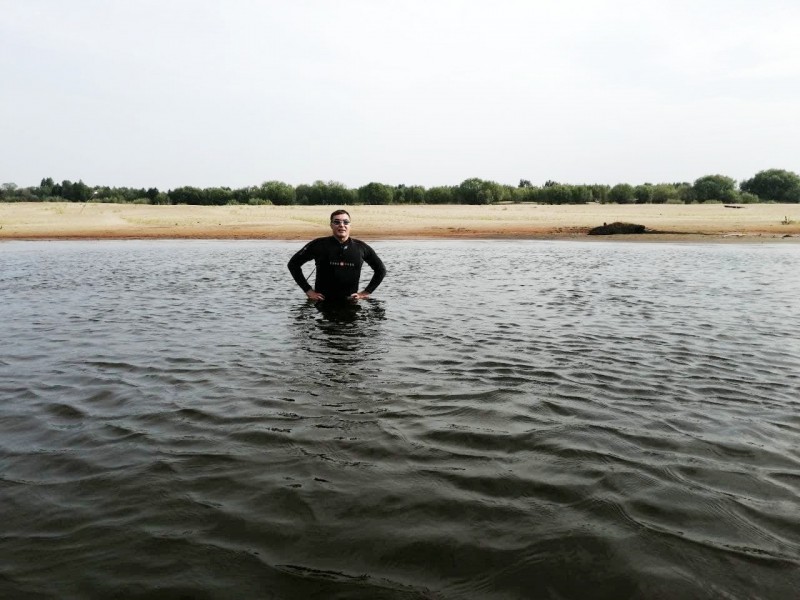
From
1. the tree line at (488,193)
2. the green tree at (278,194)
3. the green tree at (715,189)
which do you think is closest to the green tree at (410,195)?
the tree line at (488,193)

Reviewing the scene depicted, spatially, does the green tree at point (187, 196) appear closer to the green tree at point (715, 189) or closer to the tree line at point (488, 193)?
the tree line at point (488, 193)

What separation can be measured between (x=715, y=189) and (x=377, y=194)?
46512mm

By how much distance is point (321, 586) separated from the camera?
2771 millimetres

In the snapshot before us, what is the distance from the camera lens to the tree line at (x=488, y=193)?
8038 centimetres

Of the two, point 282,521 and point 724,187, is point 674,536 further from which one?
point 724,187

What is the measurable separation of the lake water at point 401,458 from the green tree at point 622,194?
252ft

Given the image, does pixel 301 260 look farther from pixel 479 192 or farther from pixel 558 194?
pixel 558 194

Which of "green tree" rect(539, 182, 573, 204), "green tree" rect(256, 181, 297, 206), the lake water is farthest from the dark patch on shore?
"green tree" rect(256, 181, 297, 206)

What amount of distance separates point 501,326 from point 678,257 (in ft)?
56.8

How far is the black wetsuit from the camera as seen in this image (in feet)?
36.6

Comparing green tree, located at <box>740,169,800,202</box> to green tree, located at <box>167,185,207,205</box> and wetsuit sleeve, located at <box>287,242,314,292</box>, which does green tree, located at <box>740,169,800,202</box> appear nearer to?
green tree, located at <box>167,185,207,205</box>

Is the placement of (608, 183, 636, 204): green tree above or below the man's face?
above

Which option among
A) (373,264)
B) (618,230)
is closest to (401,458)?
(373,264)

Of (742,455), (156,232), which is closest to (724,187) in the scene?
(156,232)
